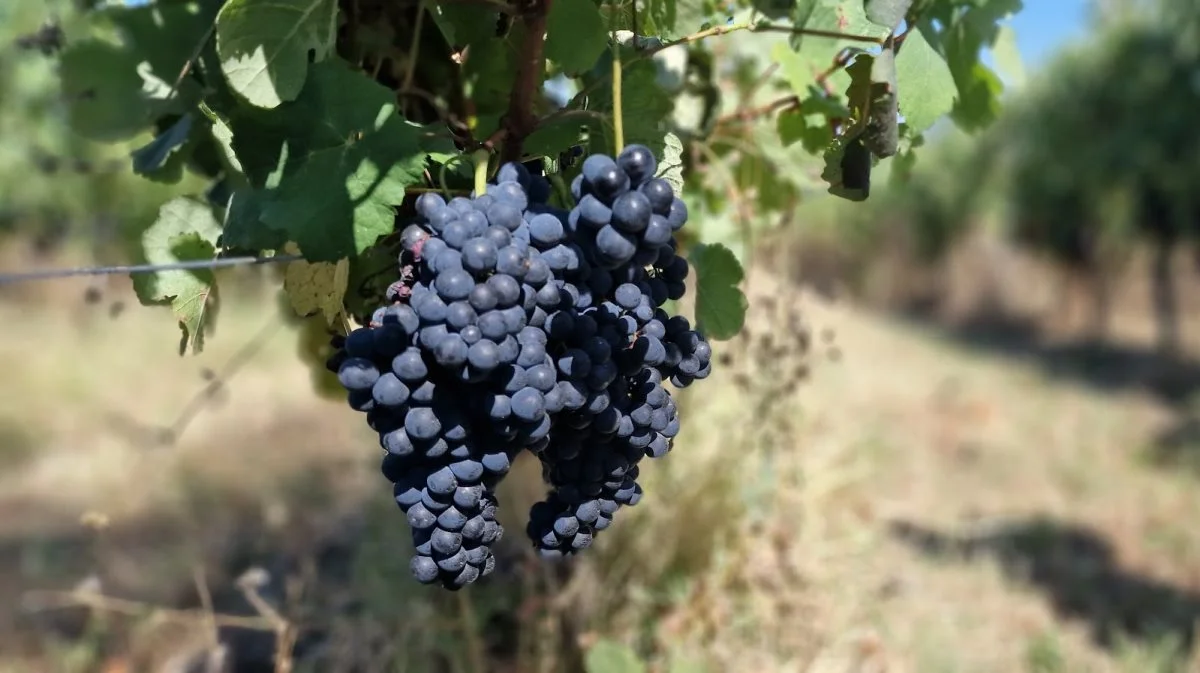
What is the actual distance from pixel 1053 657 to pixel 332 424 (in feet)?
14.8

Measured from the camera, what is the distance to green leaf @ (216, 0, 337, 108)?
913 millimetres

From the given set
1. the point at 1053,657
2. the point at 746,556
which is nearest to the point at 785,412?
the point at 746,556

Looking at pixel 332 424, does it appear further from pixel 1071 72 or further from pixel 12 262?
pixel 1071 72

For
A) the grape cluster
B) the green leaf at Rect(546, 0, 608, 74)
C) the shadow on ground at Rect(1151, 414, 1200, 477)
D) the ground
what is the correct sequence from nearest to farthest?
the grape cluster
the green leaf at Rect(546, 0, 608, 74)
the ground
the shadow on ground at Rect(1151, 414, 1200, 477)

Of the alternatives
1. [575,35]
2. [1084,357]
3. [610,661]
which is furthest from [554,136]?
[1084,357]

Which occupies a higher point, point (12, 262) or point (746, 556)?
point (12, 262)

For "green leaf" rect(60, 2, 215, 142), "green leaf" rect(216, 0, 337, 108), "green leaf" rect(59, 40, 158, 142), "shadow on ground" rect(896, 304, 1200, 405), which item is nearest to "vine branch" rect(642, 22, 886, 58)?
"green leaf" rect(216, 0, 337, 108)

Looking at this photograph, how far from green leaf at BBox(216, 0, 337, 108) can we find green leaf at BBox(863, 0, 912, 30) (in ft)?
2.03

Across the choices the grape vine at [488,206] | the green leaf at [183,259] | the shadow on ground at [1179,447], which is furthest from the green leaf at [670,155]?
the shadow on ground at [1179,447]

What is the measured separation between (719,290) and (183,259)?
0.72 metres

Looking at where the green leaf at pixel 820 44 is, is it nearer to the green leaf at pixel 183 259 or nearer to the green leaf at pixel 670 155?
the green leaf at pixel 670 155

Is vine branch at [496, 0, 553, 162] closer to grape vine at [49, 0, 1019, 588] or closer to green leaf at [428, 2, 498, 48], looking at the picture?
grape vine at [49, 0, 1019, 588]

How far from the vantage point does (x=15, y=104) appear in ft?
27.1

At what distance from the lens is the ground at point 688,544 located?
7.44 feet
